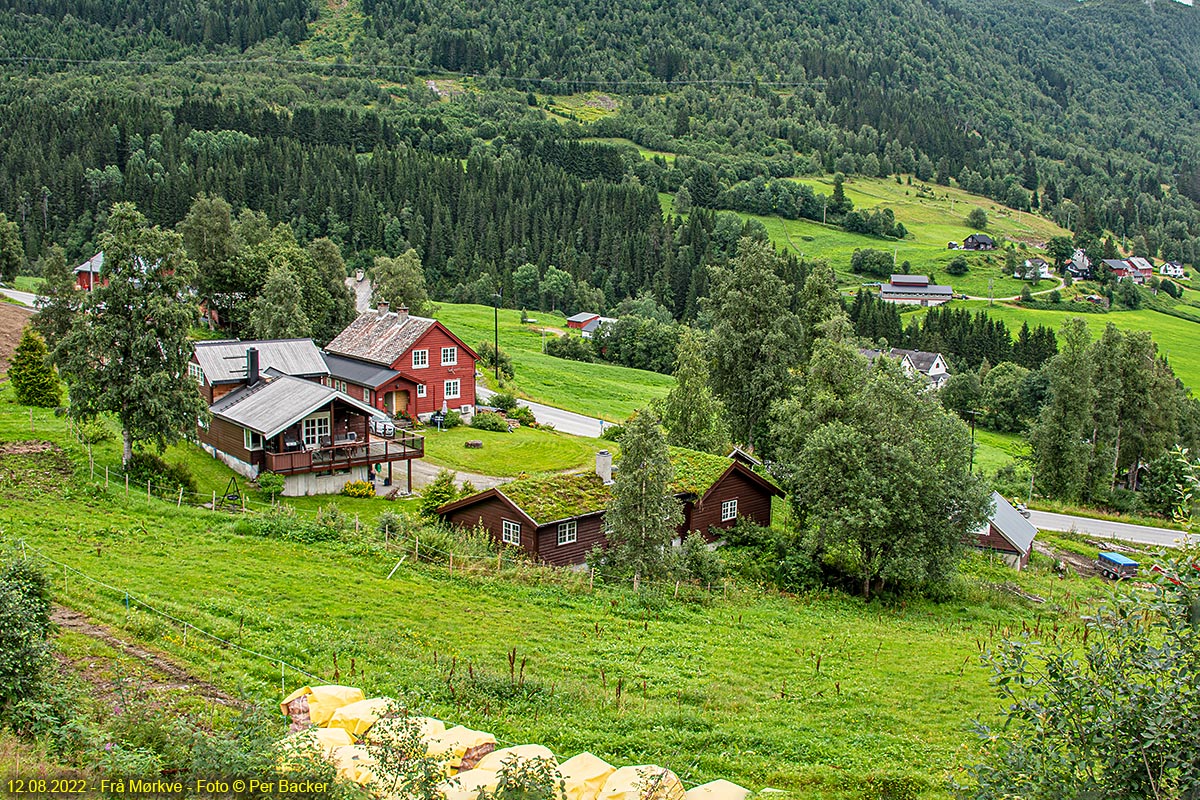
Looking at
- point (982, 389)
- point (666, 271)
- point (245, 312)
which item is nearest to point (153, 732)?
point (245, 312)

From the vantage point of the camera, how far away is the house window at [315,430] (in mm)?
43594

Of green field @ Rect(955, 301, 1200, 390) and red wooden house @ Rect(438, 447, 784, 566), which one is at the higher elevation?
red wooden house @ Rect(438, 447, 784, 566)

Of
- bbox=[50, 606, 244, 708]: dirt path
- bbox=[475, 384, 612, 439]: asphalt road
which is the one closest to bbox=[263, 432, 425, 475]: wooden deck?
bbox=[475, 384, 612, 439]: asphalt road

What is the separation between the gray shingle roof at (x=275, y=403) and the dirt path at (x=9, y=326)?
15.9 meters

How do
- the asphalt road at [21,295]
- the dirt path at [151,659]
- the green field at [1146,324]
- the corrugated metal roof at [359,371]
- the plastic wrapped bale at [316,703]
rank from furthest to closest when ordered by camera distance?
the green field at [1146,324]
the asphalt road at [21,295]
the corrugated metal roof at [359,371]
the dirt path at [151,659]
the plastic wrapped bale at [316,703]

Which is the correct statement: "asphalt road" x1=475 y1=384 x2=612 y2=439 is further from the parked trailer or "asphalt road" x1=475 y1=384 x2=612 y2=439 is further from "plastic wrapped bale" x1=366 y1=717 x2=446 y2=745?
"plastic wrapped bale" x1=366 y1=717 x2=446 y2=745

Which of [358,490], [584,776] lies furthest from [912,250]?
[584,776]

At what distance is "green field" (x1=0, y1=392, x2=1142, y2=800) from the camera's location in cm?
1823

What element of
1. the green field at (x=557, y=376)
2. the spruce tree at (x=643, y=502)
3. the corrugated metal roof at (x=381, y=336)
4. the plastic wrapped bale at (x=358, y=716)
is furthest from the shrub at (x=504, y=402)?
the plastic wrapped bale at (x=358, y=716)

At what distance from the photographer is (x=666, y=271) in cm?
14450

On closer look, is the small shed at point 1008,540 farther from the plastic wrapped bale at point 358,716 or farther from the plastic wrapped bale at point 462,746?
the plastic wrapped bale at point 358,716

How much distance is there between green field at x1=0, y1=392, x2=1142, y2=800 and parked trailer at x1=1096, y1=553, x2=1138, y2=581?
1505cm

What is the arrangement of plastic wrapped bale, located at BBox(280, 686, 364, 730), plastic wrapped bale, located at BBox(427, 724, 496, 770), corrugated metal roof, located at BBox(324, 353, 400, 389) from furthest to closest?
corrugated metal roof, located at BBox(324, 353, 400, 389)
plastic wrapped bale, located at BBox(280, 686, 364, 730)
plastic wrapped bale, located at BBox(427, 724, 496, 770)

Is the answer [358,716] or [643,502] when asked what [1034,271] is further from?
[358,716]
